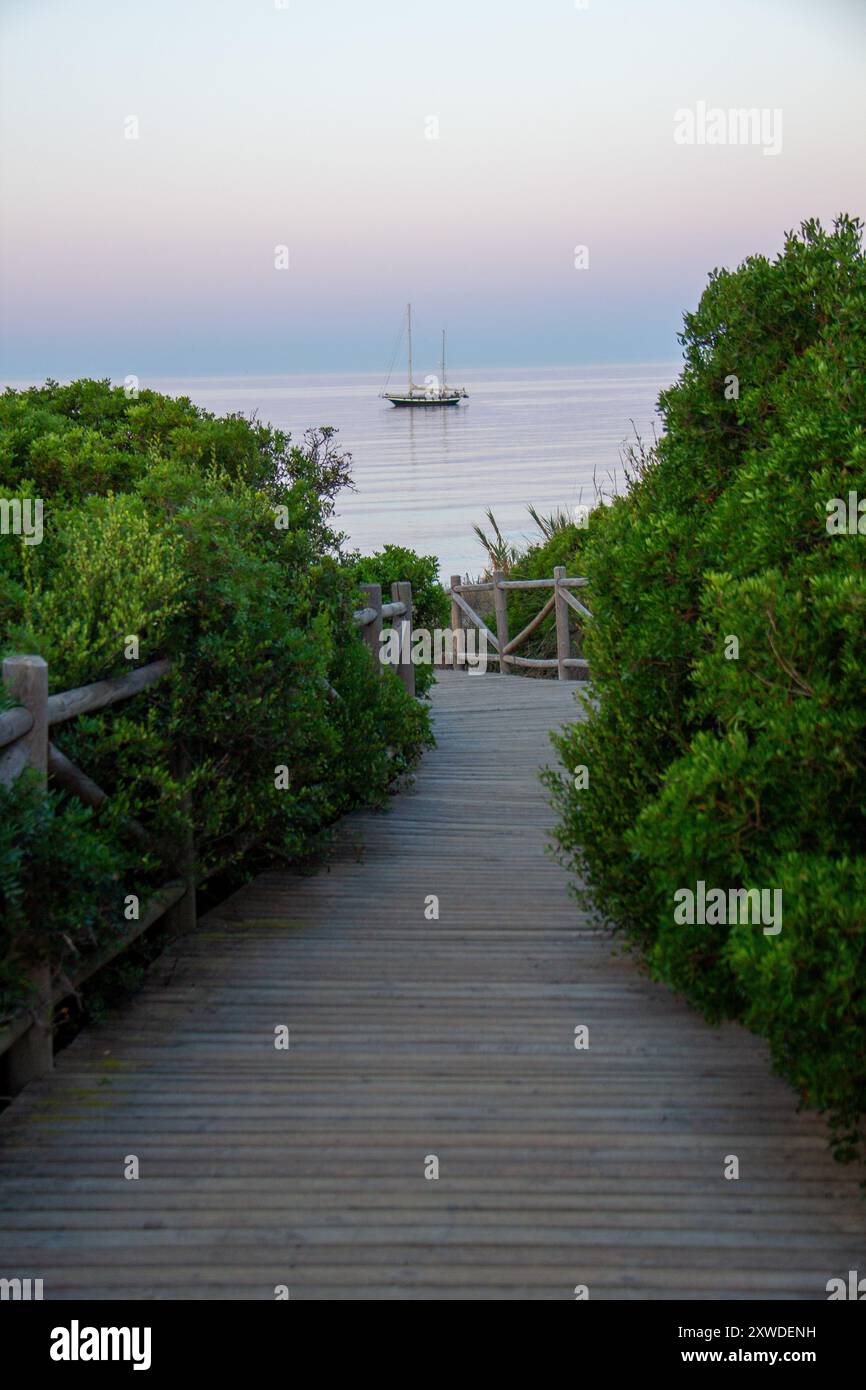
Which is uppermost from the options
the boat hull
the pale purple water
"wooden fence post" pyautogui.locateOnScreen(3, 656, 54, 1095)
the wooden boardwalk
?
the boat hull

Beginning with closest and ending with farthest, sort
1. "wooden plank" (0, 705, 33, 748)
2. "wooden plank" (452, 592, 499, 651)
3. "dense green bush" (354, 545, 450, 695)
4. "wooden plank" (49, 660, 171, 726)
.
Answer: "wooden plank" (0, 705, 33, 748) < "wooden plank" (49, 660, 171, 726) < "dense green bush" (354, 545, 450, 695) < "wooden plank" (452, 592, 499, 651)

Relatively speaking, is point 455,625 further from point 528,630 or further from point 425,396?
point 425,396

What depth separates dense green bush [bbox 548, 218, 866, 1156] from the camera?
292 centimetres

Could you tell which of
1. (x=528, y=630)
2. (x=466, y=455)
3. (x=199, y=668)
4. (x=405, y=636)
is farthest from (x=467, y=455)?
(x=199, y=668)

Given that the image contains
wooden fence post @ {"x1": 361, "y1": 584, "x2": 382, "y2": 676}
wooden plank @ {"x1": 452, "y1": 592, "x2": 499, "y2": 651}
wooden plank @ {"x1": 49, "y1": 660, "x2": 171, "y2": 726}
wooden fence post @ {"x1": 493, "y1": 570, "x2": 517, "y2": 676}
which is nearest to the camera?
wooden plank @ {"x1": 49, "y1": 660, "x2": 171, "y2": 726}

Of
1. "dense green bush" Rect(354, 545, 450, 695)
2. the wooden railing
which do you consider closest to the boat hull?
the wooden railing

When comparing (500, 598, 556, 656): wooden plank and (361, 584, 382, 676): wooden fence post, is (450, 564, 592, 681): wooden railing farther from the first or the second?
(361, 584, 382, 676): wooden fence post

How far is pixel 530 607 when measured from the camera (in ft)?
53.4

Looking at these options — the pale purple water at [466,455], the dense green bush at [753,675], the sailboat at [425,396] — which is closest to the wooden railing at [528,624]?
the pale purple water at [466,455]

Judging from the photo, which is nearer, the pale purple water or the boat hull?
the pale purple water

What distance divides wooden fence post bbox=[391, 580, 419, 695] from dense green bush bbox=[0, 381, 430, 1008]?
89.7 inches

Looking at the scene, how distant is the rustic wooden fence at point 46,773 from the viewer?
3.68 meters

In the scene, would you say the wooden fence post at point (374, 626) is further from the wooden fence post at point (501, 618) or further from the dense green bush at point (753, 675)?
the wooden fence post at point (501, 618)

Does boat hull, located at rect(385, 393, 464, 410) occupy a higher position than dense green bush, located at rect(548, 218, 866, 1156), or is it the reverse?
boat hull, located at rect(385, 393, 464, 410)
